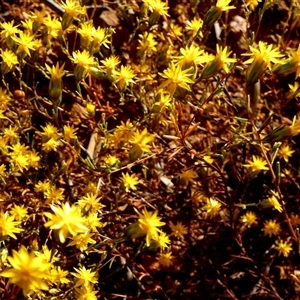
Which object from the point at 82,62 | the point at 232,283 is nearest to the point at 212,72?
the point at 82,62

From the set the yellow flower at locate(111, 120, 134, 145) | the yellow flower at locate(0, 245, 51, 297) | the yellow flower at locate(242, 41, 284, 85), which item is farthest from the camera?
the yellow flower at locate(111, 120, 134, 145)

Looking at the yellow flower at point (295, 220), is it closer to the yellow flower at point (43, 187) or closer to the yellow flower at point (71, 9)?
the yellow flower at point (43, 187)

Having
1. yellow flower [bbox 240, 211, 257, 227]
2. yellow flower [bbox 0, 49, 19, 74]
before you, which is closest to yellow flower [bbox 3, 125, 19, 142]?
yellow flower [bbox 0, 49, 19, 74]

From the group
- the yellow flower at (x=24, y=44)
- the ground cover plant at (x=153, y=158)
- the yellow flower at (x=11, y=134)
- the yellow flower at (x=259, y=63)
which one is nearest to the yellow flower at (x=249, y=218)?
the ground cover plant at (x=153, y=158)

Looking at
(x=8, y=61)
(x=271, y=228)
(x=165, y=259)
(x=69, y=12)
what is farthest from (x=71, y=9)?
(x=271, y=228)

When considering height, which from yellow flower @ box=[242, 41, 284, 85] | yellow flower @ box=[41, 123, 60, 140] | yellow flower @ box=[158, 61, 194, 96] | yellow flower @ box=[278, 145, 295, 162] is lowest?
yellow flower @ box=[41, 123, 60, 140]

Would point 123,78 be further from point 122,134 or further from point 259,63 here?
point 259,63

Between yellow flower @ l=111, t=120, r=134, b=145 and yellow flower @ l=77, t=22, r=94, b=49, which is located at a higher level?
yellow flower @ l=77, t=22, r=94, b=49

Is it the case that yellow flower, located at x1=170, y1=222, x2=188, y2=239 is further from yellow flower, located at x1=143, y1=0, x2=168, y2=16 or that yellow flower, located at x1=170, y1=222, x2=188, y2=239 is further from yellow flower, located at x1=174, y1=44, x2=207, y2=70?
yellow flower, located at x1=143, y1=0, x2=168, y2=16

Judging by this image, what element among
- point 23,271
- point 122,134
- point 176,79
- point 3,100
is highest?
point 176,79
